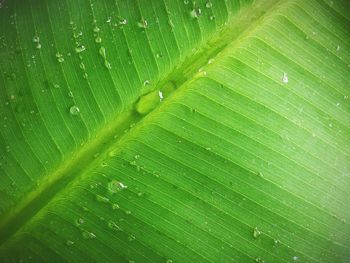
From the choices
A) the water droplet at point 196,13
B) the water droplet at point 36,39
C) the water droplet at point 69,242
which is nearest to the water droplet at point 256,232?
A: the water droplet at point 69,242

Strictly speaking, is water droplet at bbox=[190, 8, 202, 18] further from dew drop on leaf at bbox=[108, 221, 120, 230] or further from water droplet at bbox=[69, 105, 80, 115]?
dew drop on leaf at bbox=[108, 221, 120, 230]

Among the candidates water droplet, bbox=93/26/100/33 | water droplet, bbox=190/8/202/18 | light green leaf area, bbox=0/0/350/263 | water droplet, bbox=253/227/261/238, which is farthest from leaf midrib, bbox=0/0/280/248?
water droplet, bbox=253/227/261/238

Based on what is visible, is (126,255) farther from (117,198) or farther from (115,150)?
(115,150)

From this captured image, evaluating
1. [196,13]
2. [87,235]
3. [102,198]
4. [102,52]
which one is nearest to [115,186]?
[102,198]

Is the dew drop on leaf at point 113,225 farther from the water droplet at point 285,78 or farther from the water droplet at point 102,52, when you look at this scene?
the water droplet at point 285,78

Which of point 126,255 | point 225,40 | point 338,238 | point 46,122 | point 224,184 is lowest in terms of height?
point 126,255

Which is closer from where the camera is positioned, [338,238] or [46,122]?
[46,122]

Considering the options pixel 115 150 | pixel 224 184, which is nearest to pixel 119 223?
pixel 115 150
